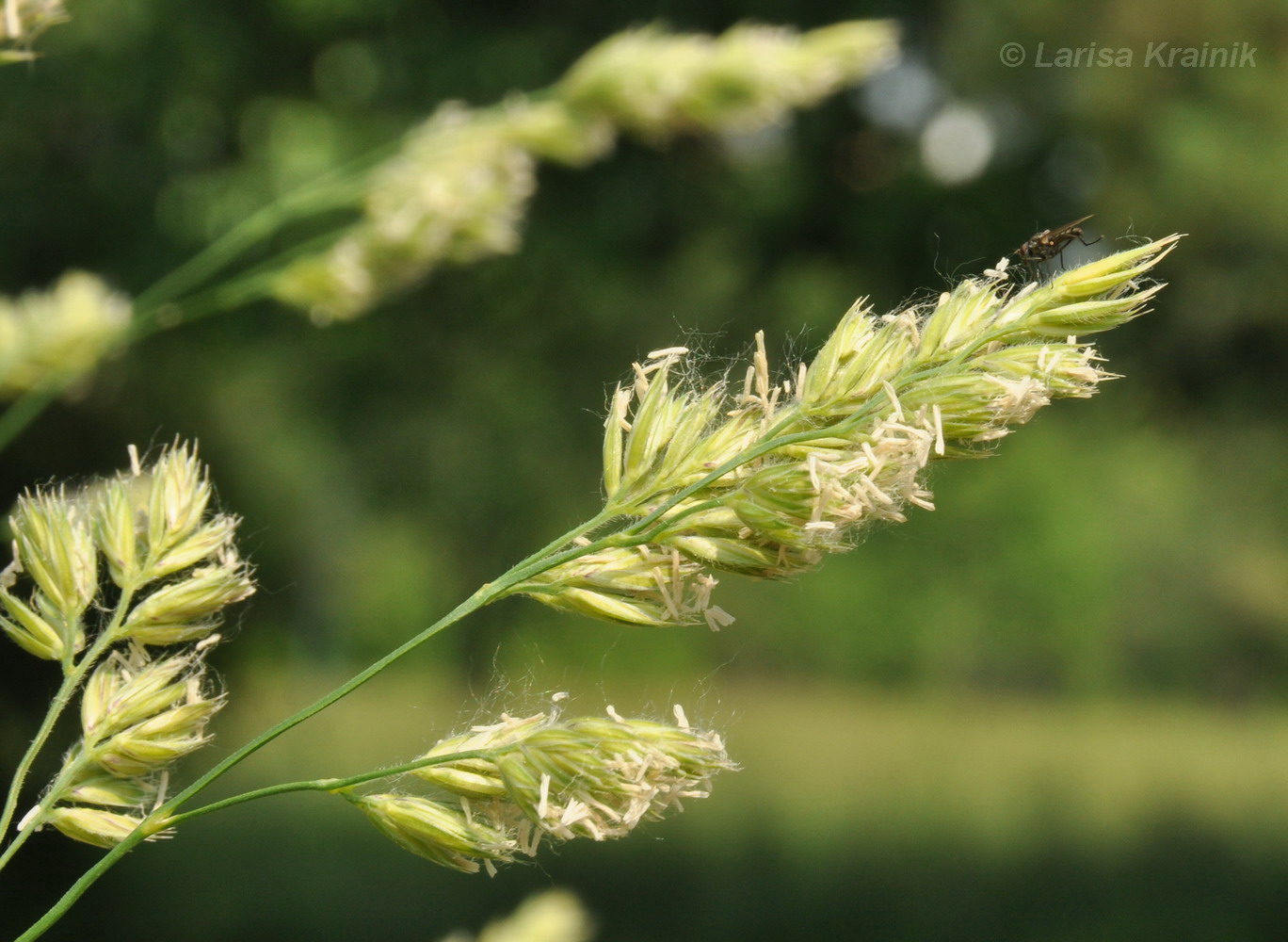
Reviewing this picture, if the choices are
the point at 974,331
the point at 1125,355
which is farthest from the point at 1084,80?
the point at 974,331

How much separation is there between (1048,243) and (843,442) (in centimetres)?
35

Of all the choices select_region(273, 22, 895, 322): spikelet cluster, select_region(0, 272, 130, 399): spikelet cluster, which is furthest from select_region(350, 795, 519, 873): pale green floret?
select_region(273, 22, 895, 322): spikelet cluster

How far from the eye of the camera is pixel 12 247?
3.74m

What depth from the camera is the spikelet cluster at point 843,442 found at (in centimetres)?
50

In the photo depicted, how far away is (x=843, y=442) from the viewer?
0.52 m

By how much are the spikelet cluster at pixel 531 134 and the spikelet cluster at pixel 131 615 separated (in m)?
0.82

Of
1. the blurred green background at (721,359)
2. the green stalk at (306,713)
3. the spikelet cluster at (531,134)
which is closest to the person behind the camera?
the green stalk at (306,713)

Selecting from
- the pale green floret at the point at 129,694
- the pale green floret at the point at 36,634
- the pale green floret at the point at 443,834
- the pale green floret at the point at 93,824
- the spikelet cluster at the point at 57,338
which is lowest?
the pale green floret at the point at 443,834

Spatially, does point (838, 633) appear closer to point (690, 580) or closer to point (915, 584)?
point (915, 584)

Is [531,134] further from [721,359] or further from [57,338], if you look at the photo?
[721,359]

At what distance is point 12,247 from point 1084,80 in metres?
3.51

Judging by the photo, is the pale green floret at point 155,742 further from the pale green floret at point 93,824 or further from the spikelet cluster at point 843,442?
the spikelet cluster at point 843,442

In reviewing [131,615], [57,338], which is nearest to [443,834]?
[131,615]

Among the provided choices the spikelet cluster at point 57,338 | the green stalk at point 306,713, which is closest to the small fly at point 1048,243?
the green stalk at point 306,713
